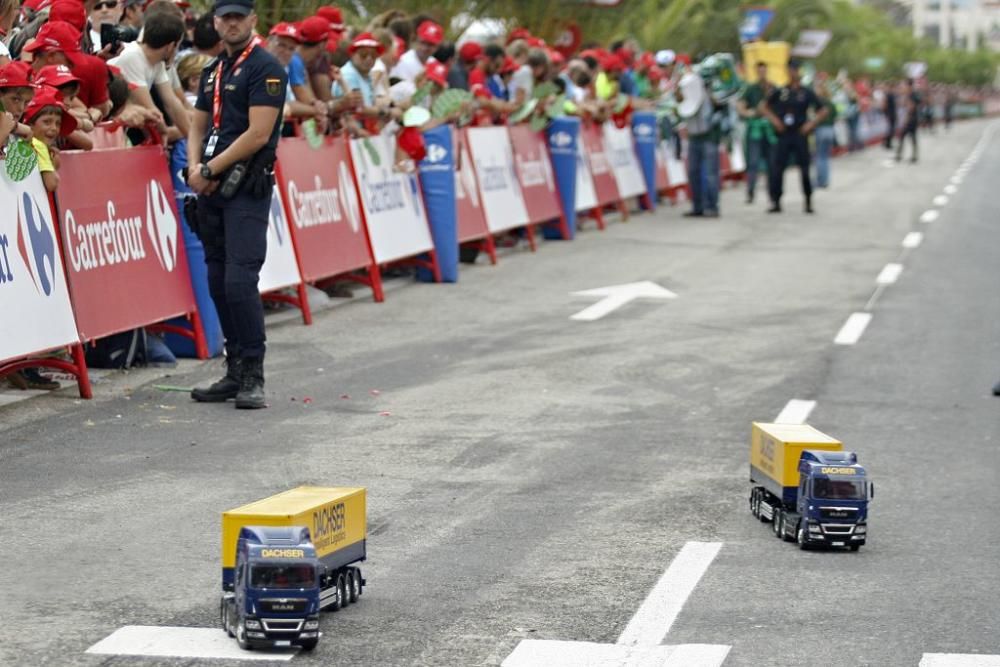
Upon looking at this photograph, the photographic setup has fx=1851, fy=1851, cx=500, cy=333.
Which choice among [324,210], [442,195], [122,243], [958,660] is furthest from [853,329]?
[958,660]

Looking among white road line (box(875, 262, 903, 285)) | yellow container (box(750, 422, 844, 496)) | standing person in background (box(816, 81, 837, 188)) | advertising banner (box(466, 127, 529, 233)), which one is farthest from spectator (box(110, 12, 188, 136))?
standing person in background (box(816, 81, 837, 188))

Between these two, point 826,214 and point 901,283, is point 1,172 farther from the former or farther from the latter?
point 826,214

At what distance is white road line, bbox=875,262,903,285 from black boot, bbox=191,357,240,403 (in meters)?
8.55

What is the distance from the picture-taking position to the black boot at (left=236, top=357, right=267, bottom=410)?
9742 mm

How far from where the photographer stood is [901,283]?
17.0m

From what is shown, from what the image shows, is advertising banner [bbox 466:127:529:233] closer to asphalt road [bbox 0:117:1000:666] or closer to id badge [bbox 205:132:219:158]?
asphalt road [bbox 0:117:1000:666]

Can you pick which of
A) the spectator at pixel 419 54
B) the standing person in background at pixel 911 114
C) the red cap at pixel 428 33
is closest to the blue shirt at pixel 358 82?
the spectator at pixel 419 54

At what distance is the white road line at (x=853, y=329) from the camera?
512 inches

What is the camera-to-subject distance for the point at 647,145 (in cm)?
2627

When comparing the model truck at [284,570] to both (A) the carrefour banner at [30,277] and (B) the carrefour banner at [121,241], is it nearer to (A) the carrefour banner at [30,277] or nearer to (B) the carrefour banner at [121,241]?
(A) the carrefour banner at [30,277]

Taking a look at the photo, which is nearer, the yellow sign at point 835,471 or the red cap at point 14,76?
the yellow sign at point 835,471

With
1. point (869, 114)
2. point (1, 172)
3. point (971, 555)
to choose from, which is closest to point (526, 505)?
point (971, 555)

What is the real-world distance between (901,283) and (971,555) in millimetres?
10601

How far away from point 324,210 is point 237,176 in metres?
4.49
